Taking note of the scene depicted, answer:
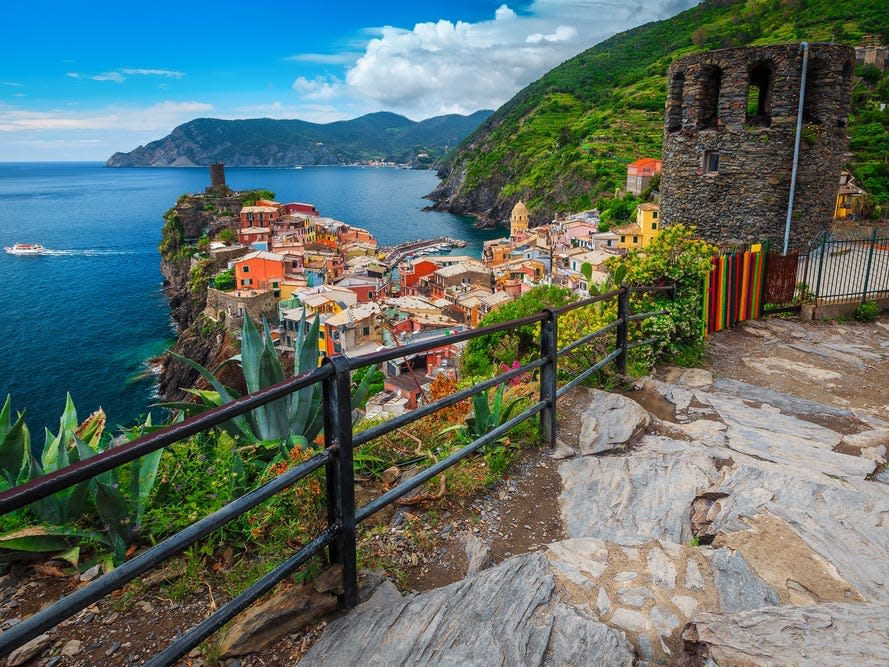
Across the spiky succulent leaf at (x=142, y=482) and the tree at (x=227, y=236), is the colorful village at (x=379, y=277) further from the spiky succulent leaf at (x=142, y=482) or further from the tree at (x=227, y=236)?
the spiky succulent leaf at (x=142, y=482)

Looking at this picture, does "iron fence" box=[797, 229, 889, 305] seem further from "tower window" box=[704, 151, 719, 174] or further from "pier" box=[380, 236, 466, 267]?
"pier" box=[380, 236, 466, 267]

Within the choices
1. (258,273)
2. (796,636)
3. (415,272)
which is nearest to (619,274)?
(796,636)

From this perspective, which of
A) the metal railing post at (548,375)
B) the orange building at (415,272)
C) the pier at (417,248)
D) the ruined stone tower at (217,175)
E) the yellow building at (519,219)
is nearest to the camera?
the metal railing post at (548,375)

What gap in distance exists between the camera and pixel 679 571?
Result: 99.3 inches

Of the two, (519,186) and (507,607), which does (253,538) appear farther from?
(519,186)

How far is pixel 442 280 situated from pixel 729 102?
34323mm

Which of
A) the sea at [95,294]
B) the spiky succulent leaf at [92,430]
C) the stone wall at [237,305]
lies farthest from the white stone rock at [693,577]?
the stone wall at [237,305]

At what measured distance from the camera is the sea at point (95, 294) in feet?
104

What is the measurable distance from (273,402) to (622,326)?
10.4 ft

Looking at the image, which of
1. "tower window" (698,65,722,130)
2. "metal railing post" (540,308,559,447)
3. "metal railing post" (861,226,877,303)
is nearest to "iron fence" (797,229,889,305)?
"metal railing post" (861,226,877,303)

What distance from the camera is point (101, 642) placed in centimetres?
211

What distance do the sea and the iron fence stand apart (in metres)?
18.7

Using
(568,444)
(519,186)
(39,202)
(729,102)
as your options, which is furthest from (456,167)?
(568,444)

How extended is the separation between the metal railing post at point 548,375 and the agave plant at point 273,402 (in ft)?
3.49
